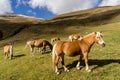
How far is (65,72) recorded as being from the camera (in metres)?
23.2

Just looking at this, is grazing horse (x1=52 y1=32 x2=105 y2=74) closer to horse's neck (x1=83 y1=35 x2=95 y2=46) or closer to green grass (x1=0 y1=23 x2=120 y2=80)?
horse's neck (x1=83 y1=35 x2=95 y2=46)

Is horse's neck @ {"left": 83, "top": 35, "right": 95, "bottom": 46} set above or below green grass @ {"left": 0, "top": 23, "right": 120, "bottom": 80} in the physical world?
above

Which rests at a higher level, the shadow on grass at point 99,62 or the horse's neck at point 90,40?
the horse's neck at point 90,40

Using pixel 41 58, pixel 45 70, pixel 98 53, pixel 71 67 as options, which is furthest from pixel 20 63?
pixel 98 53

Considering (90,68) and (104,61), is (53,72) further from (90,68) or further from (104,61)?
(104,61)

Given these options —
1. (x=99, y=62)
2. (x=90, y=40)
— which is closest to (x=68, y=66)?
(x=99, y=62)

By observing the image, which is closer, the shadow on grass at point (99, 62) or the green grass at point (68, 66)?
the green grass at point (68, 66)

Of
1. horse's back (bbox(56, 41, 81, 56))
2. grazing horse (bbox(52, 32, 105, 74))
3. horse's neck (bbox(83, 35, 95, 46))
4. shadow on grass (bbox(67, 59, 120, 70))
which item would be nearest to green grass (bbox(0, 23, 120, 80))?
shadow on grass (bbox(67, 59, 120, 70))

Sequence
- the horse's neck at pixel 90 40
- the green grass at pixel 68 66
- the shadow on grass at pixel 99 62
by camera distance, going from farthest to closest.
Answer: the shadow on grass at pixel 99 62 < the horse's neck at pixel 90 40 < the green grass at pixel 68 66

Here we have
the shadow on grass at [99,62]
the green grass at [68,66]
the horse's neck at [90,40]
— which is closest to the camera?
the green grass at [68,66]

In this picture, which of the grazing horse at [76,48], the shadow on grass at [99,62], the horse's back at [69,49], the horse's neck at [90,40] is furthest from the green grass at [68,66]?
A: the horse's neck at [90,40]

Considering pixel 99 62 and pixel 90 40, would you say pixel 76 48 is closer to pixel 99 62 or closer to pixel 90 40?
pixel 90 40

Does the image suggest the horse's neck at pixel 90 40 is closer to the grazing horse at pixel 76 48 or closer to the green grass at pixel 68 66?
the grazing horse at pixel 76 48

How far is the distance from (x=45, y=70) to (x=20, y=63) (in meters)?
5.08
